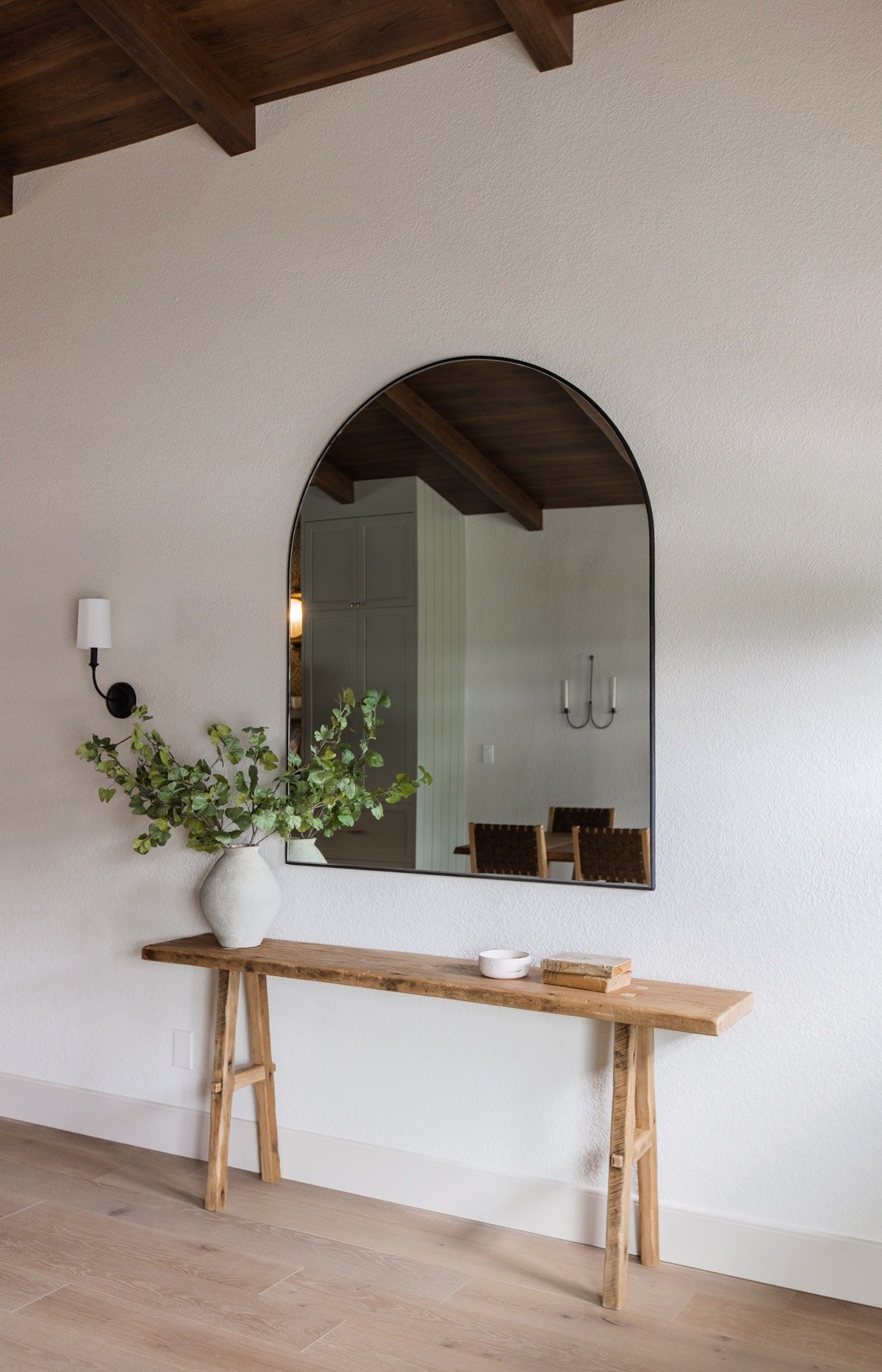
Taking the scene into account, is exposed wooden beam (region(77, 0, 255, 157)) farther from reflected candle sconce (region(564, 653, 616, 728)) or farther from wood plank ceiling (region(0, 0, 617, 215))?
reflected candle sconce (region(564, 653, 616, 728))

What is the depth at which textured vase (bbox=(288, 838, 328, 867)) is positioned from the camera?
309 cm

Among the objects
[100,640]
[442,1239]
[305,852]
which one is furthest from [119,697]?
[442,1239]

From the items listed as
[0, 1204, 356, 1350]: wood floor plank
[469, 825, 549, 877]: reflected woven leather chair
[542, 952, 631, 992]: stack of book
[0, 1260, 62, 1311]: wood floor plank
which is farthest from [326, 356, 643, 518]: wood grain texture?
[0, 1260, 62, 1311]: wood floor plank

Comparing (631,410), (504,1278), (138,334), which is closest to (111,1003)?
(504,1278)

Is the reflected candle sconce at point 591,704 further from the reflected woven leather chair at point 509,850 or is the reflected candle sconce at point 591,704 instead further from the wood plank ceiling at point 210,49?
the wood plank ceiling at point 210,49

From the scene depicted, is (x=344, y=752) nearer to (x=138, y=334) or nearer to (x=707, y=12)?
(x=138, y=334)

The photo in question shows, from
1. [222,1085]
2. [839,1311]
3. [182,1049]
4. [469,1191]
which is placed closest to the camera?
[839,1311]

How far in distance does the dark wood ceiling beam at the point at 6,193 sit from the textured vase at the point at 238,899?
2.36m

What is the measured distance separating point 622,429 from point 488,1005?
1435 mm

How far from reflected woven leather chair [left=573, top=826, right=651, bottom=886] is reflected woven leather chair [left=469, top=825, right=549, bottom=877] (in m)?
0.09

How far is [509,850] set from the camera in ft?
9.20

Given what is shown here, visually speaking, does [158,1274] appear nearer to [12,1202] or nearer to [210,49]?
[12,1202]

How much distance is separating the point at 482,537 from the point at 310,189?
119 cm

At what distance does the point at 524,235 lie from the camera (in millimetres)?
2842
